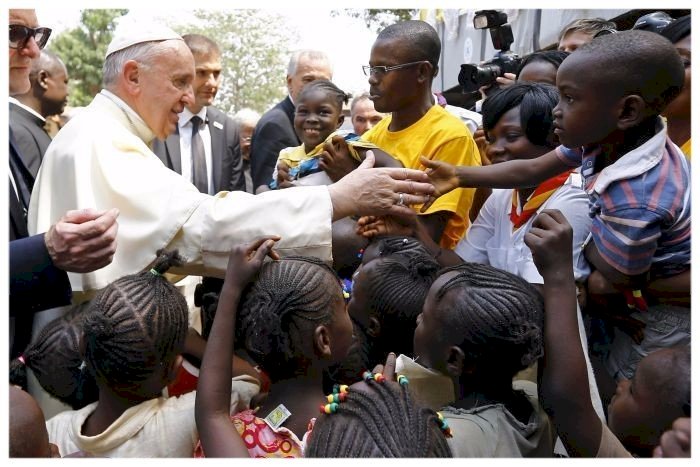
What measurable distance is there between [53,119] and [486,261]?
23.3 feet

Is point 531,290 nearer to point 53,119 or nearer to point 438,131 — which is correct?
point 438,131

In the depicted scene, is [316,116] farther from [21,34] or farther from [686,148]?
[686,148]

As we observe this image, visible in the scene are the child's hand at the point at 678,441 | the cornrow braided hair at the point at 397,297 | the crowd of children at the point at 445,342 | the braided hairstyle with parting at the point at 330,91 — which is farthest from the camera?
the braided hairstyle with parting at the point at 330,91

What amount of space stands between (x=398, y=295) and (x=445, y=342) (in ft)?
1.89

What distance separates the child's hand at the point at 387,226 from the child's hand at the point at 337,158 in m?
0.40

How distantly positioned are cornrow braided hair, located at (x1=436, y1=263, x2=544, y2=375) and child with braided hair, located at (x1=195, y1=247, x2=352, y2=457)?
1.20 ft

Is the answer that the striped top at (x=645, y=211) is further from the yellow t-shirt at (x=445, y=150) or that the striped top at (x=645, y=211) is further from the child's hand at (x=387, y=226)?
the yellow t-shirt at (x=445, y=150)

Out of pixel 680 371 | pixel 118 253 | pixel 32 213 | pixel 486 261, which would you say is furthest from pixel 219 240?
pixel 680 371

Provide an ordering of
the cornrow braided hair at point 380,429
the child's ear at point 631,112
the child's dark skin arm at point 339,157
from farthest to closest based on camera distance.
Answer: the child's dark skin arm at point 339,157 → the child's ear at point 631,112 → the cornrow braided hair at point 380,429

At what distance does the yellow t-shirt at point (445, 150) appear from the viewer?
3746 mm

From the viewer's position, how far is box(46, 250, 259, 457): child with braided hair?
94.7 inches

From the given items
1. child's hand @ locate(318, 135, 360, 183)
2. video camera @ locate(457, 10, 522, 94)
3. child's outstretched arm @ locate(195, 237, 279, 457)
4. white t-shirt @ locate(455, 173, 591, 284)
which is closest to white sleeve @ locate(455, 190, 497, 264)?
white t-shirt @ locate(455, 173, 591, 284)

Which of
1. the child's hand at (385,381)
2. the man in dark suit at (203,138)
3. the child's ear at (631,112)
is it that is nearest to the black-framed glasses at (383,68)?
the child's ear at (631,112)

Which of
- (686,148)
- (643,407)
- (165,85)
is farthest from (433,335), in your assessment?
(165,85)
